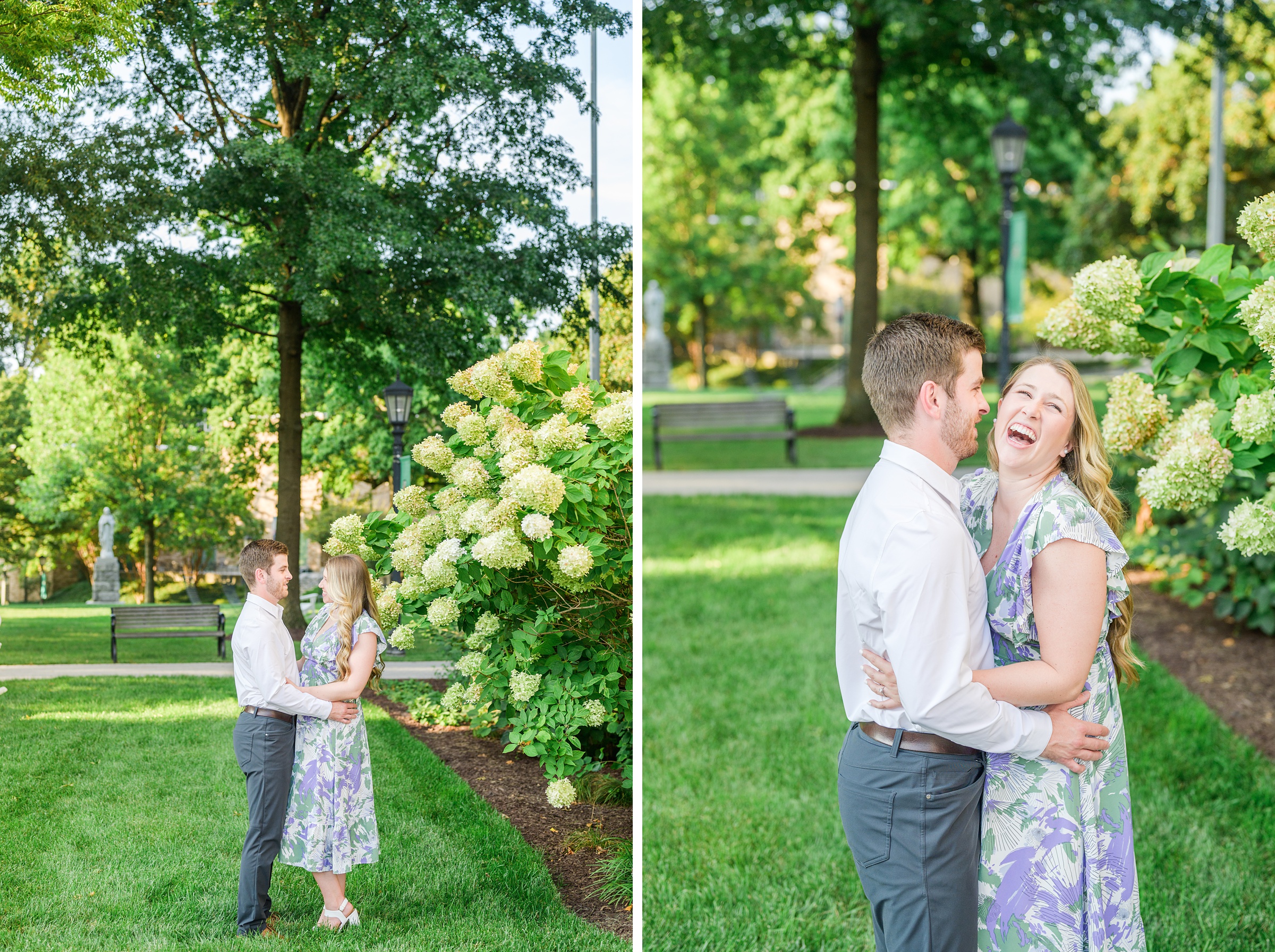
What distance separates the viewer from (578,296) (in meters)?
3.22

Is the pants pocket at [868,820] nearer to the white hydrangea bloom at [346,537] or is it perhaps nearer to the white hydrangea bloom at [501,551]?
the white hydrangea bloom at [501,551]

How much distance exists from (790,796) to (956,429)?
3461 mm

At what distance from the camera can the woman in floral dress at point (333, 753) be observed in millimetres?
2961

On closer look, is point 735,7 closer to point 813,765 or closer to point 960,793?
point 813,765

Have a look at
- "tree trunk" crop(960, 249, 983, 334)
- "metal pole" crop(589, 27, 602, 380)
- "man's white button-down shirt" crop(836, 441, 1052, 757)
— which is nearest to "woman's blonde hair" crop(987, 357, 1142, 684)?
"man's white button-down shirt" crop(836, 441, 1052, 757)

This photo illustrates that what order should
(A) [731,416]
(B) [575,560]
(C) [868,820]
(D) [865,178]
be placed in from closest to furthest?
1. (C) [868,820]
2. (B) [575,560]
3. (A) [731,416]
4. (D) [865,178]

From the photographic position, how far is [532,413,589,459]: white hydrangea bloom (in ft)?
10.3

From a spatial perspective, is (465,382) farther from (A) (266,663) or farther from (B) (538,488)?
(A) (266,663)

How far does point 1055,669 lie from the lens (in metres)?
2.16

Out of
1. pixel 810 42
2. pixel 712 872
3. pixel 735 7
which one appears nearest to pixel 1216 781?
pixel 712 872

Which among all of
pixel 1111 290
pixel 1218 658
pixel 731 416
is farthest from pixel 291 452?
pixel 731 416

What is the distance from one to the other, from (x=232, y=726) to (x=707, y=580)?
21.5 feet

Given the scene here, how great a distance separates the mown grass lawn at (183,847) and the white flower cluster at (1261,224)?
2726 mm

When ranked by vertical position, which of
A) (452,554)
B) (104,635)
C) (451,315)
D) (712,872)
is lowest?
(712,872)
